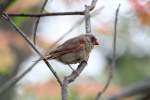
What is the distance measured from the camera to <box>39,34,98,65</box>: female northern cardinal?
6.78ft

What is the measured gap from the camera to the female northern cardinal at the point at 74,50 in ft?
6.78

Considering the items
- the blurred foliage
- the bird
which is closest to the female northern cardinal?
the bird

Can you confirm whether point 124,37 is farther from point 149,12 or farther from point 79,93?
point 149,12

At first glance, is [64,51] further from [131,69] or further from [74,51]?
[131,69]

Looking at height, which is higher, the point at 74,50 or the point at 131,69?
the point at 74,50

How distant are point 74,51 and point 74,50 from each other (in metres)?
0.01

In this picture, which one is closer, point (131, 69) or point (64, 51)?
point (64, 51)

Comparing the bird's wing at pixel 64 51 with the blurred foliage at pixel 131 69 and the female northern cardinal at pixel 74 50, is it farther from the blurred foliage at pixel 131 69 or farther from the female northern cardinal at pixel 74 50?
the blurred foliage at pixel 131 69

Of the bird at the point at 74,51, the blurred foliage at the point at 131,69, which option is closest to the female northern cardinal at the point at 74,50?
the bird at the point at 74,51

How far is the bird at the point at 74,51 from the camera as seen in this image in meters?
2.07

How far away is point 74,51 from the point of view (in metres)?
2.09

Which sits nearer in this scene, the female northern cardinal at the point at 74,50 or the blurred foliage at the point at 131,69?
the female northern cardinal at the point at 74,50

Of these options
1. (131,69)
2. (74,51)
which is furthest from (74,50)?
(131,69)

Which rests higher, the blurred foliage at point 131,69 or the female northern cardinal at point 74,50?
the female northern cardinal at point 74,50
